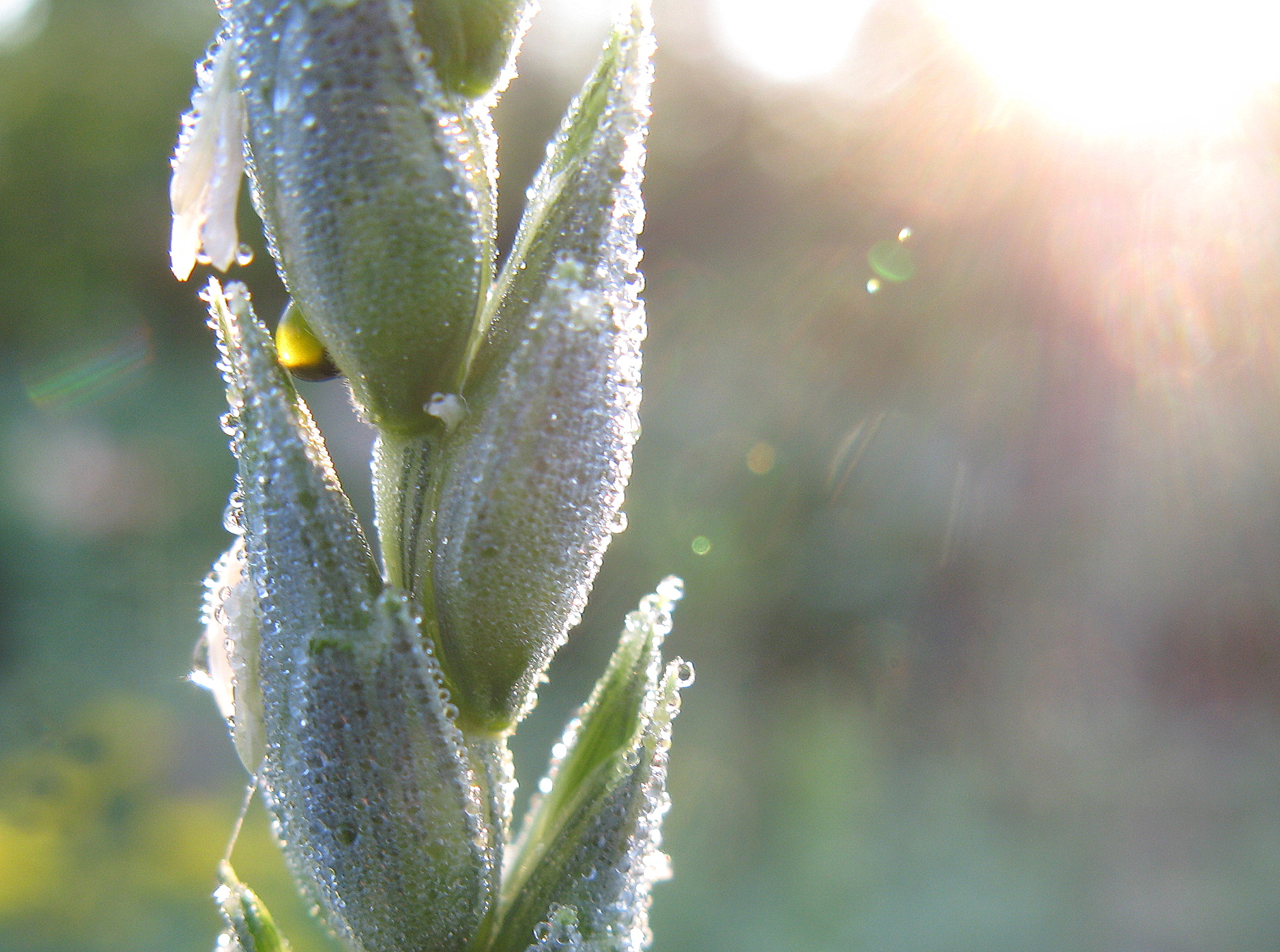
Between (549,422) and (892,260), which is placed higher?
(549,422)

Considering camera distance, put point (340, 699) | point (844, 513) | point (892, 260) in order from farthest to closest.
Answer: point (892, 260) → point (844, 513) → point (340, 699)

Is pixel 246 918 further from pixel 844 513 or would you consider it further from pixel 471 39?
pixel 844 513

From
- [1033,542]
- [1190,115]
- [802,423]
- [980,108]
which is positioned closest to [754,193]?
[980,108]

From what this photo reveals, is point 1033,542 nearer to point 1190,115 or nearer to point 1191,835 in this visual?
point 1191,835

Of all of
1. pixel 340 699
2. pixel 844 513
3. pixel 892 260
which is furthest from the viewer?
pixel 892 260

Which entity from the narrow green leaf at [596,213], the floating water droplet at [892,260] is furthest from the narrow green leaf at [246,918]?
the floating water droplet at [892,260]

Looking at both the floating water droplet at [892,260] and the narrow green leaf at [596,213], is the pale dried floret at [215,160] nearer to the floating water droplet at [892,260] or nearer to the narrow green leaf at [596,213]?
the narrow green leaf at [596,213]

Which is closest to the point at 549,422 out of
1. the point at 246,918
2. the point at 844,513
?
the point at 246,918

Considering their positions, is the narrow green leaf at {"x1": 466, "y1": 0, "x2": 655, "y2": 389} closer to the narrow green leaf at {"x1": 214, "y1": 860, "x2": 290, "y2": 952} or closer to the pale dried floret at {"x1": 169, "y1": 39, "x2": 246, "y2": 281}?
the pale dried floret at {"x1": 169, "y1": 39, "x2": 246, "y2": 281}

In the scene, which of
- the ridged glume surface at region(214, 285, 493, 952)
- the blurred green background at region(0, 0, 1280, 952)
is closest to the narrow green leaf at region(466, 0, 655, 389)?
the ridged glume surface at region(214, 285, 493, 952)
